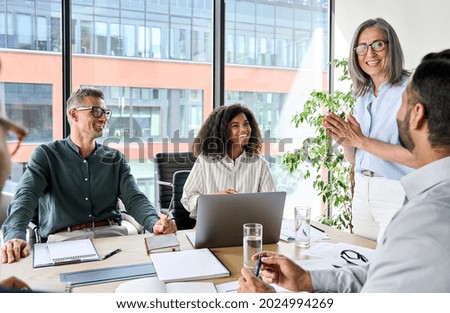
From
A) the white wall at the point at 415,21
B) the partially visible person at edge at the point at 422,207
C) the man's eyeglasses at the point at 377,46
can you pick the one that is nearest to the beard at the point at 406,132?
the partially visible person at edge at the point at 422,207

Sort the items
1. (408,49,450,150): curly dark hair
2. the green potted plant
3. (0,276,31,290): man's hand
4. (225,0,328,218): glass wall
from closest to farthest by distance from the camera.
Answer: (0,276,31,290): man's hand → (408,49,450,150): curly dark hair → the green potted plant → (225,0,328,218): glass wall

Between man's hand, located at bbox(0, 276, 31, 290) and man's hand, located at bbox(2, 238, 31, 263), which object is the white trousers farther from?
man's hand, located at bbox(0, 276, 31, 290)

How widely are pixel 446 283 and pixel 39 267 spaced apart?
1.15 metres

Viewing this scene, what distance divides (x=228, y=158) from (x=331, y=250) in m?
0.87

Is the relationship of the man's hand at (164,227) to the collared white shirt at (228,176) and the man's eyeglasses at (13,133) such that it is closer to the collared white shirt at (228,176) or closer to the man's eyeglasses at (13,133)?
the collared white shirt at (228,176)

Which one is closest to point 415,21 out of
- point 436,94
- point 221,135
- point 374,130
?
point 374,130

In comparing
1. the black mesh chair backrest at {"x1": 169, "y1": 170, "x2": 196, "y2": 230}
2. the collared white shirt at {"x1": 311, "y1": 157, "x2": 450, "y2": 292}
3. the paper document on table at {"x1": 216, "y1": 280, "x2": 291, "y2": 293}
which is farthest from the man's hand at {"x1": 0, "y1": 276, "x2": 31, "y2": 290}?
the black mesh chair backrest at {"x1": 169, "y1": 170, "x2": 196, "y2": 230}

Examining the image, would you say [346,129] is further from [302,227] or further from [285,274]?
[285,274]

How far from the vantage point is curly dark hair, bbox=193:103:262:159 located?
2.26 meters

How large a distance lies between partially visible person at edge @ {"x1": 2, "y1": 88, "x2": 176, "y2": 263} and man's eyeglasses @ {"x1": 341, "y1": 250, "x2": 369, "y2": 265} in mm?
874

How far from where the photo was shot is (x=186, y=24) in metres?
3.64

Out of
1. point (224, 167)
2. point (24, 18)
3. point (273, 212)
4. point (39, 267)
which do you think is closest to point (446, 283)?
point (273, 212)

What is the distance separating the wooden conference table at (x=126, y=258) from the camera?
1206mm

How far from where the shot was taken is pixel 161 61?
355 cm
